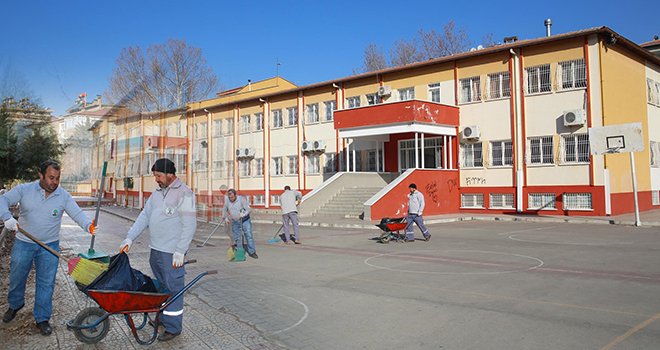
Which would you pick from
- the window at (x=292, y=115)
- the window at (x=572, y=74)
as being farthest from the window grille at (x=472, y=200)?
the window at (x=292, y=115)

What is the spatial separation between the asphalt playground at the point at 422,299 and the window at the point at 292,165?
20930mm

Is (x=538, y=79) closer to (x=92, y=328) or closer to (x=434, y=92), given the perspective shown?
(x=434, y=92)

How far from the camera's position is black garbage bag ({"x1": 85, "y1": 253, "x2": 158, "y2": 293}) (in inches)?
186

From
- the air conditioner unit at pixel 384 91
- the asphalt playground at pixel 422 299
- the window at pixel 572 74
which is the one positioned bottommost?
the asphalt playground at pixel 422 299

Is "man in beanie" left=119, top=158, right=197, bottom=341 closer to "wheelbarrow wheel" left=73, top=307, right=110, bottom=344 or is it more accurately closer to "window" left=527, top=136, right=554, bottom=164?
"wheelbarrow wheel" left=73, top=307, right=110, bottom=344

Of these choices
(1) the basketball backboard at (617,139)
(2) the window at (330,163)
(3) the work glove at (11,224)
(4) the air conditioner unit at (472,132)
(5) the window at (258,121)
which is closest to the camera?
(3) the work glove at (11,224)

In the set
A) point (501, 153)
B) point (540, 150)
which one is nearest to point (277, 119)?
point (501, 153)

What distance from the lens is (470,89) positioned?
1027 inches

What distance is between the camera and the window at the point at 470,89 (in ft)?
84.6

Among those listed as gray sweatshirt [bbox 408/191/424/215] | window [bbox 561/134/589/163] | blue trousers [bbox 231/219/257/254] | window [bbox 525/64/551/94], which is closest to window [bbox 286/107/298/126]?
window [bbox 525/64/551/94]

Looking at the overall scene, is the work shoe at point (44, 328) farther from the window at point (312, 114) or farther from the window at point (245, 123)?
the window at point (245, 123)

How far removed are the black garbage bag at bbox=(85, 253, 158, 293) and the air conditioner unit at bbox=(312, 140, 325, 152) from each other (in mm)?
26886

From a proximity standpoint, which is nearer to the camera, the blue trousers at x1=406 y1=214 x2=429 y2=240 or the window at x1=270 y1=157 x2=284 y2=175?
the blue trousers at x1=406 y1=214 x2=429 y2=240

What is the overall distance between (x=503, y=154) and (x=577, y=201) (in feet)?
13.4
